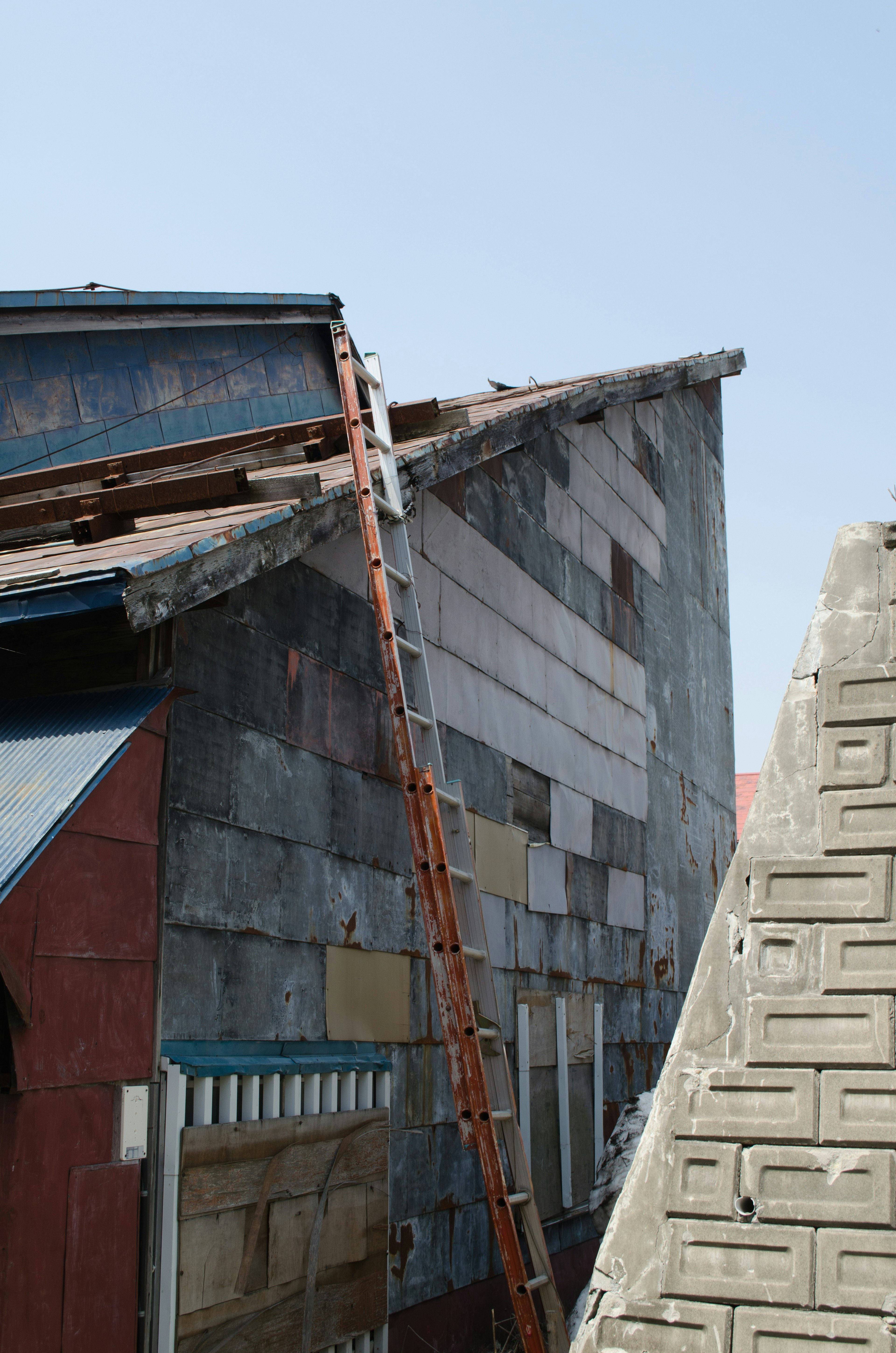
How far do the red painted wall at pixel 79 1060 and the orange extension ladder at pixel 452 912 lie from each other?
1515 millimetres

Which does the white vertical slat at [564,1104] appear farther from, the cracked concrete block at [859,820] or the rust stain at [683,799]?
the cracked concrete block at [859,820]

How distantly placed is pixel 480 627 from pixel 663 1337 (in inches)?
222

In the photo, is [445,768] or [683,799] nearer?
[445,768]

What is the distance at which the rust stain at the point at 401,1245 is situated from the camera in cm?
707

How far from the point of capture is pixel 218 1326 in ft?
18.2

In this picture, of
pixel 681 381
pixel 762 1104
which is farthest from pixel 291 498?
pixel 681 381

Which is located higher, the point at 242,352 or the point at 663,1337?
the point at 242,352

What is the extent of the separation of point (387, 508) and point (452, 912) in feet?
7.83

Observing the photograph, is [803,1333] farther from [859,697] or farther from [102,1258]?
[102,1258]

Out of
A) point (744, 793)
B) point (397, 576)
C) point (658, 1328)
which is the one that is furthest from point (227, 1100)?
point (744, 793)

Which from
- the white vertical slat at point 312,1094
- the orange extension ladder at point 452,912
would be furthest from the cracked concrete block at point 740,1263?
the white vertical slat at point 312,1094

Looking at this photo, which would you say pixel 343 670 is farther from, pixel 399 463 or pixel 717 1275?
pixel 717 1275

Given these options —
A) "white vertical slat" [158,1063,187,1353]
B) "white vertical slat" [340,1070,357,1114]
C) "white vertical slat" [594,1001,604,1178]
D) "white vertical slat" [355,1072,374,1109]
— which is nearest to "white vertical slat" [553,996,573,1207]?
"white vertical slat" [594,1001,604,1178]

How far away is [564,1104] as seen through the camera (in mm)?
9484
